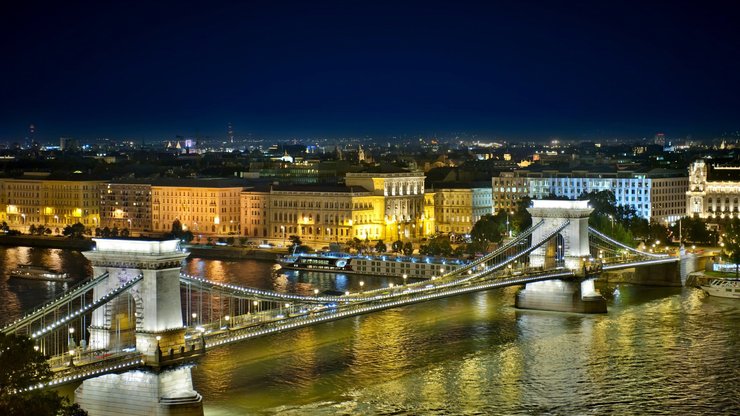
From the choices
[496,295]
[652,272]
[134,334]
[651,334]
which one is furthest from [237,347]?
[652,272]

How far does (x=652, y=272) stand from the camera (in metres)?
36.0

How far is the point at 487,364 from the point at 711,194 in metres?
30.7

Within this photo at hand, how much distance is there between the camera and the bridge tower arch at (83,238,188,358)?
59.5 feet

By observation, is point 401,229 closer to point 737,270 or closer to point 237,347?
point 737,270

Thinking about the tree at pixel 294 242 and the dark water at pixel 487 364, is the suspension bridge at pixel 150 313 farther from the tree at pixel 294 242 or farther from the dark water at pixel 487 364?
the tree at pixel 294 242

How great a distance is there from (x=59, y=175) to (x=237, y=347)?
3934cm

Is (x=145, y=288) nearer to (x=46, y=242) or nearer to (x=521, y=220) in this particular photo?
(x=521, y=220)

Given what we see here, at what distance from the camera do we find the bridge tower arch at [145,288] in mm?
18141

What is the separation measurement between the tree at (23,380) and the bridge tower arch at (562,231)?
58.7 feet

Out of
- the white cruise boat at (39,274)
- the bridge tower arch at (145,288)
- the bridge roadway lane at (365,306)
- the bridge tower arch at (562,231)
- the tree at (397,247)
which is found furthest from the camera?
the tree at (397,247)

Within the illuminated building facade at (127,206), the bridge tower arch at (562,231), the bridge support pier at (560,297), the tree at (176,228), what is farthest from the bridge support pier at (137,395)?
the illuminated building facade at (127,206)

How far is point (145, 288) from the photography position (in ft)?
59.7

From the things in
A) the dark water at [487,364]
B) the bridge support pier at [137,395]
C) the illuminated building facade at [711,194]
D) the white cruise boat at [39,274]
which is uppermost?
the illuminated building facade at [711,194]

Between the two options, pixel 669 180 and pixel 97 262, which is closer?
pixel 97 262
